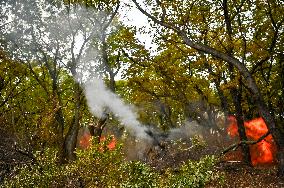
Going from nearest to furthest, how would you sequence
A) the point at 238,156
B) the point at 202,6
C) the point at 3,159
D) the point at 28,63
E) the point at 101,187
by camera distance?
the point at 101,187 < the point at 3,159 < the point at 202,6 < the point at 28,63 < the point at 238,156

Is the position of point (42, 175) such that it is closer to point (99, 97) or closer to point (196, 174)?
point (196, 174)

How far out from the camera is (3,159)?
483 inches

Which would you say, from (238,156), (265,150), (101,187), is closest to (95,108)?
(238,156)

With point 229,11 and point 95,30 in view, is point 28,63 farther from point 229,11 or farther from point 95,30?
point 229,11

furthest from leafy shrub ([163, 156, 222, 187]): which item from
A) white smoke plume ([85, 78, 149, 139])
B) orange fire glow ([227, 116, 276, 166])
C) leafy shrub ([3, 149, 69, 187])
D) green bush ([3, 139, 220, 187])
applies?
orange fire glow ([227, 116, 276, 166])

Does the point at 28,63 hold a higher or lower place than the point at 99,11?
lower

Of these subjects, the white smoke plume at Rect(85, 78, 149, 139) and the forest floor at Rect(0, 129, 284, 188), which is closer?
the forest floor at Rect(0, 129, 284, 188)

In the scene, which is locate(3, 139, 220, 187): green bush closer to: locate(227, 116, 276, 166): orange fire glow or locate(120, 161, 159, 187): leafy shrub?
locate(120, 161, 159, 187): leafy shrub

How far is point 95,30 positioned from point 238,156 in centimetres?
1144

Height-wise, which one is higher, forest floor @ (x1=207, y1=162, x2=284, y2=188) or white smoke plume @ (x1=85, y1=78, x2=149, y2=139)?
white smoke plume @ (x1=85, y1=78, x2=149, y2=139)

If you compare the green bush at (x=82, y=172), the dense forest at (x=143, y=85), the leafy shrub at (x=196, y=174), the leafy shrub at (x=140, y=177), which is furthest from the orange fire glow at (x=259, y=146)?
the leafy shrub at (x=140, y=177)

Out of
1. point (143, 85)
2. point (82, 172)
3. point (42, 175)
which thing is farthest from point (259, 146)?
point (42, 175)

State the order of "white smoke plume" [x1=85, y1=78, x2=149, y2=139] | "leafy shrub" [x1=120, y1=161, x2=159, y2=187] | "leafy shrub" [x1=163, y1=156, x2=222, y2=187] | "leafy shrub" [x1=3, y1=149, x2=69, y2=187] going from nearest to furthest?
"leafy shrub" [x1=163, y1=156, x2=222, y2=187]
"leafy shrub" [x1=120, y1=161, x2=159, y2=187]
"leafy shrub" [x1=3, y1=149, x2=69, y2=187]
"white smoke plume" [x1=85, y1=78, x2=149, y2=139]

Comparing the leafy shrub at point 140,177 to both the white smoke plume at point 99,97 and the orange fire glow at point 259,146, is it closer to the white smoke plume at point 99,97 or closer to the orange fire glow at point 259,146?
the white smoke plume at point 99,97
